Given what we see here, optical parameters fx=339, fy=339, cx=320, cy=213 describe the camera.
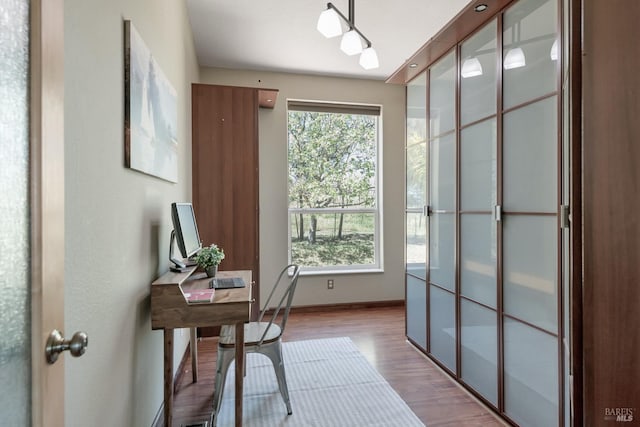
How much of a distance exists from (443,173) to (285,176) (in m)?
2.00

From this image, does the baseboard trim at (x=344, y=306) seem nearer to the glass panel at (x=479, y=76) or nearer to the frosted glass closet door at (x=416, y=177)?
the frosted glass closet door at (x=416, y=177)

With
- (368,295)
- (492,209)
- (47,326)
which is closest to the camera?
(47,326)

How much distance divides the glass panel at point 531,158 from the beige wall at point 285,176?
96.8 inches

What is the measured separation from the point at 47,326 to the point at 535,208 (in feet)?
6.60

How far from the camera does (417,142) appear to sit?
3049mm

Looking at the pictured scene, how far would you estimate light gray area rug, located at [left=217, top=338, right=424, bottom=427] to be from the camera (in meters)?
2.00

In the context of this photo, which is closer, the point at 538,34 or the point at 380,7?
the point at 538,34

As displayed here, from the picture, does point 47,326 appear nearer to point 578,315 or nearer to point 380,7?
point 578,315

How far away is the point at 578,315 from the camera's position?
83 centimetres

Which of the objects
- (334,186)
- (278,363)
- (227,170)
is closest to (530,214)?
(278,363)

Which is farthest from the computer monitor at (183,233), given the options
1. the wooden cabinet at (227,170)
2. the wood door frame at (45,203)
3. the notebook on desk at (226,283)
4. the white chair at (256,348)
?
the wood door frame at (45,203)

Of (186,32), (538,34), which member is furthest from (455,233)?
(186,32)

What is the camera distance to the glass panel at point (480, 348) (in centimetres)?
208

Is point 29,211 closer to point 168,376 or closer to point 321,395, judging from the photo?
point 168,376
